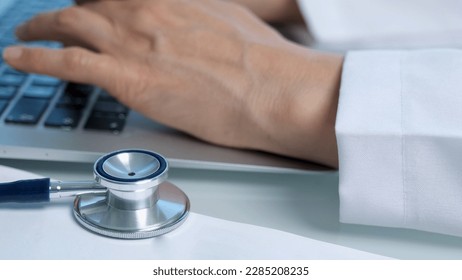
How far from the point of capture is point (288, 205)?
467 millimetres

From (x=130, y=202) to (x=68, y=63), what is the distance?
9.0 inches

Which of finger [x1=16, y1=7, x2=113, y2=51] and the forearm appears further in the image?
the forearm

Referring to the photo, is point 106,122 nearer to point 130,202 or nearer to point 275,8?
point 130,202

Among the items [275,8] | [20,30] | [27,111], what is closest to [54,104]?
[27,111]

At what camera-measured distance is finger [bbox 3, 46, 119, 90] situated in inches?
22.8

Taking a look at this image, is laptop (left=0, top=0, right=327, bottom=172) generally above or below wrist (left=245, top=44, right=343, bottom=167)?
below

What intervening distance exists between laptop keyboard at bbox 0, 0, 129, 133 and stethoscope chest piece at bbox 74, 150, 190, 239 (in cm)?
14

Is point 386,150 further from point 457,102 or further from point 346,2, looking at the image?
point 346,2

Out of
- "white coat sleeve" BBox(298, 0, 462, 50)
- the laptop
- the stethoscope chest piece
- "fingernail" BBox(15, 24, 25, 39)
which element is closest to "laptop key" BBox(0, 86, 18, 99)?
the laptop

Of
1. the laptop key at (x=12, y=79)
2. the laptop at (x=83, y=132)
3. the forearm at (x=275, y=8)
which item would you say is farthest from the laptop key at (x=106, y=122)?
the forearm at (x=275, y=8)

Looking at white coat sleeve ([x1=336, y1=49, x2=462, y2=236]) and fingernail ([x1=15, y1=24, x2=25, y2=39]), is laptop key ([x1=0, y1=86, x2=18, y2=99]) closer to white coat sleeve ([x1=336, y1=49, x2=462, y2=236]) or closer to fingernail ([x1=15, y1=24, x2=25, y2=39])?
fingernail ([x1=15, y1=24, x2=25, y2=39])

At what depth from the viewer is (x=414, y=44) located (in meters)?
0.68
